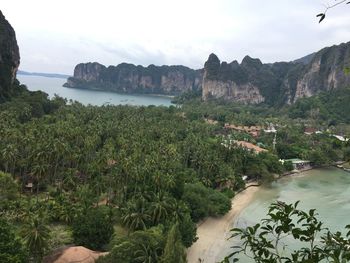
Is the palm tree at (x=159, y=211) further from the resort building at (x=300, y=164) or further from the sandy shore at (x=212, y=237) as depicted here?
the resort building at (x=300, y=164)

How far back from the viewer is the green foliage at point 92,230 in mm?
30422

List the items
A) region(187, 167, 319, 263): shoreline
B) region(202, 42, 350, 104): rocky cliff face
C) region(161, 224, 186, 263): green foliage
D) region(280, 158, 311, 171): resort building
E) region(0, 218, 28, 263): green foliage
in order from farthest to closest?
region(202, 42, 350, 104): rocky cliff face < region(280, 158, 311, 171): resort building < region(187, 167, 319, 263): shoreline < region(161, 224, 186, 263): green foliage < region(0, 218, 28, 263): green foliage

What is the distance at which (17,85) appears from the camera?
97.3 metres

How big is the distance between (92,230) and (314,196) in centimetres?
3861

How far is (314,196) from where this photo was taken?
189ft

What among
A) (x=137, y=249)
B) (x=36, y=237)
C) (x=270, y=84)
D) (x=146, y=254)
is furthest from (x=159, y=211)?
(x=270, y=84)

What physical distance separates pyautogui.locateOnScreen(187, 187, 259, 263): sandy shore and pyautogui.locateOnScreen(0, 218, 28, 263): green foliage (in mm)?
14826

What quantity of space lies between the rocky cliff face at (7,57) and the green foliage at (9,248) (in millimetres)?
63705

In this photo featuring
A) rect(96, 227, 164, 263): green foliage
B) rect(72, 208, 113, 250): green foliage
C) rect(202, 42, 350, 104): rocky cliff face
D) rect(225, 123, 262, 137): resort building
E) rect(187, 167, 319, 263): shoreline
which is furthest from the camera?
rect(202, 42, 350, 104): rocky cliff face

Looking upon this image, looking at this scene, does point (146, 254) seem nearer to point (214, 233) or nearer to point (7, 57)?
point (214, 233)

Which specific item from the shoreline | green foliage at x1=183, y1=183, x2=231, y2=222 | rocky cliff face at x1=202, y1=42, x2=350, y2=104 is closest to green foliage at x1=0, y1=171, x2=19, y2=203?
the shoreline

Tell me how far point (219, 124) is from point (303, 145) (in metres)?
27.5

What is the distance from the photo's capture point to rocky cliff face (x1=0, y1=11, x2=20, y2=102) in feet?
273

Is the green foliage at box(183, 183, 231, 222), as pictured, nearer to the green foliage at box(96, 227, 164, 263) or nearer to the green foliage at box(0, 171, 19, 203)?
the green foliage at box(96, 227, 164, 263)
